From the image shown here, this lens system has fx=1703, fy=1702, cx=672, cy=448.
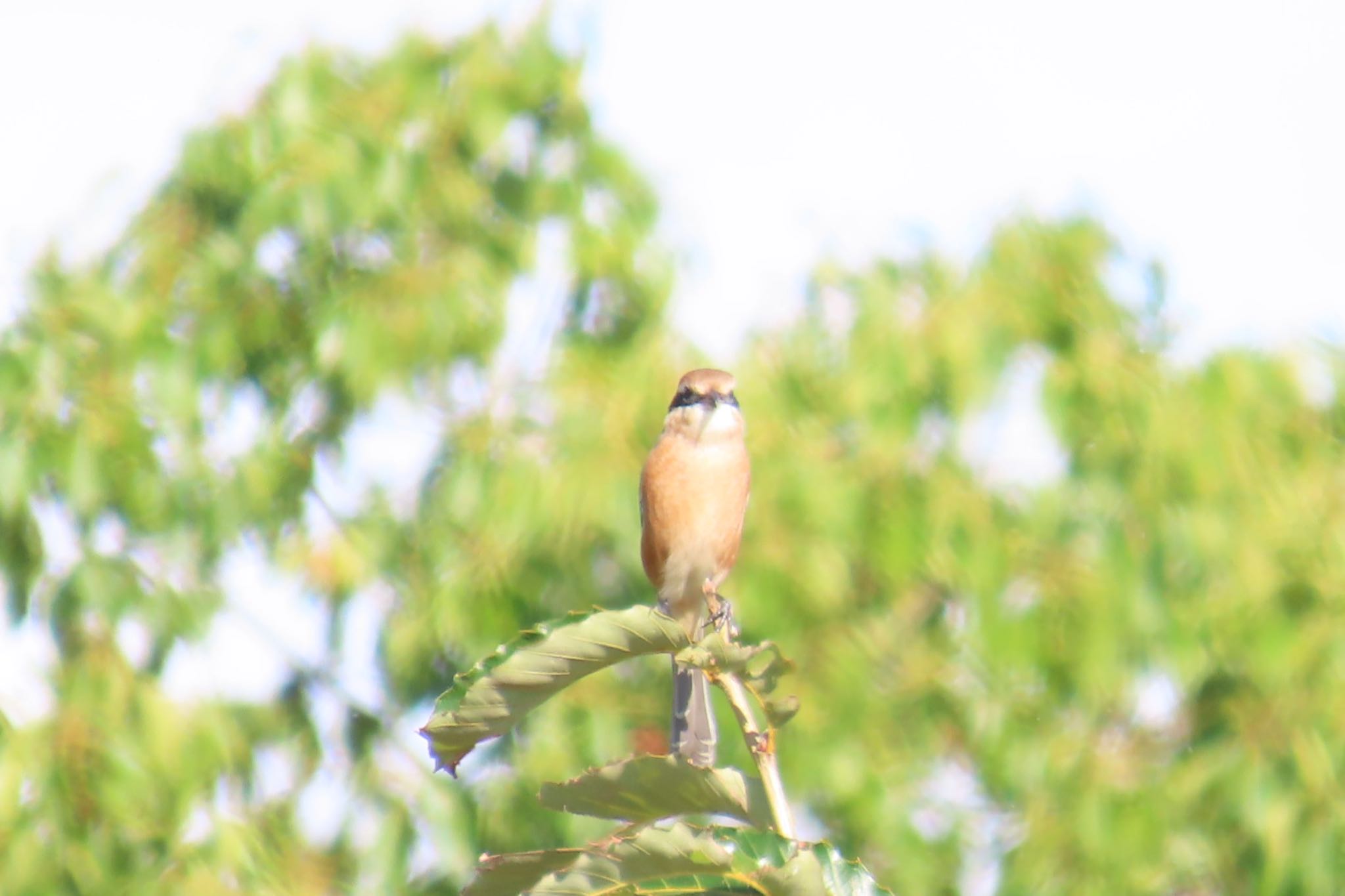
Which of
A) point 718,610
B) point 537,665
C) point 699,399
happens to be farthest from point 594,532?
point 537,665

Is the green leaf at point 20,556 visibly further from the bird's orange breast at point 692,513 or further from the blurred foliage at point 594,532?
the bird's orange breast at point 692,513

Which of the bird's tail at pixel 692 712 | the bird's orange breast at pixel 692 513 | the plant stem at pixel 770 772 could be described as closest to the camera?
the plant stem at pixel 770 772

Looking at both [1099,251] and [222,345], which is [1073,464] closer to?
[1099,251]

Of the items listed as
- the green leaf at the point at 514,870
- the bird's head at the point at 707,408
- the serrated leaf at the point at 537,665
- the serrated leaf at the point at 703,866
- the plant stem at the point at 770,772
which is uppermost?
the bird's head at the point at 707,408

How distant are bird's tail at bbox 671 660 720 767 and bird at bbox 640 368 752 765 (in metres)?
0.08

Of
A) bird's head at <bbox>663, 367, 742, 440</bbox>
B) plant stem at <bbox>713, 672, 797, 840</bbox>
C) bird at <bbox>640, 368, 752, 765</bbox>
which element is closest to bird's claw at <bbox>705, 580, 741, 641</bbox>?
bird at <bbox>640, 368, 752, 765</bbox>

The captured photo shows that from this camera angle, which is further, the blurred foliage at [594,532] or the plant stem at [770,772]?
the blurred foliage at [594,532]

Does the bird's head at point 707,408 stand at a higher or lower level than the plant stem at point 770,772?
higher

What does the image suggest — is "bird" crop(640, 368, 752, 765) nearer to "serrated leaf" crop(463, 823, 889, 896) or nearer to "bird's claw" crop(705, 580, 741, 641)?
"bird's claw" crop(705, 580, 741, 641)

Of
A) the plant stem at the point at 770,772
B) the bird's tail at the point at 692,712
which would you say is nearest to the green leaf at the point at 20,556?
the bird's tail at the point at 692,712

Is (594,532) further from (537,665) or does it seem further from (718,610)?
(537,665)

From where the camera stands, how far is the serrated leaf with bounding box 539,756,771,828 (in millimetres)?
1949

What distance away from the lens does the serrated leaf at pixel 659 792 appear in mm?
1949

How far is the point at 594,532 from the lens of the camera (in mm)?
5676
